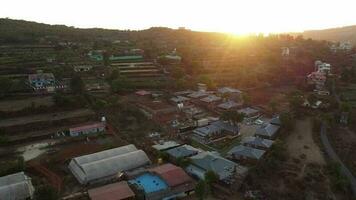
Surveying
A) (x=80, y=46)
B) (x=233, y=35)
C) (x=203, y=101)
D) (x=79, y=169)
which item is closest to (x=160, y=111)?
(x=203, y=101)

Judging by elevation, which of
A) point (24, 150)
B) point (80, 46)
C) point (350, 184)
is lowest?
point (350, 184)

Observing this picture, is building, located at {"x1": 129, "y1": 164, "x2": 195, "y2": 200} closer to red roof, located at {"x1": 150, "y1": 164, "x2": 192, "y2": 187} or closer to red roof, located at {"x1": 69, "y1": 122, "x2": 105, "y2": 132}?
red roof, located at {"x1": 150, "y1": 164, "x2": 192, "y2": 187}

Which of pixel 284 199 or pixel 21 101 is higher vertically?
pixel 21 101

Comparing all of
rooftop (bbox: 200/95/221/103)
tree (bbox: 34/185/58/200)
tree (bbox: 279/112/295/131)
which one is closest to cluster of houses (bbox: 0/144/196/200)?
tree (bbox: 34/185/58/200)

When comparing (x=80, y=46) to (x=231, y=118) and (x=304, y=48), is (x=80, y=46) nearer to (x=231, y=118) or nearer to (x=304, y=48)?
(x=231, y=118)

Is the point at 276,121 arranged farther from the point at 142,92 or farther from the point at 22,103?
the point at 22,103

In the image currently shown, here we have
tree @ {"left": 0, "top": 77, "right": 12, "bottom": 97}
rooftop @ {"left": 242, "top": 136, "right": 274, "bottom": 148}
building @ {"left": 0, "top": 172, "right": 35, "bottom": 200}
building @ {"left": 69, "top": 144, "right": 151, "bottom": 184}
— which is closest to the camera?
building @ {"left": 0, "top": 172, "right": 35, "bottom": 200}

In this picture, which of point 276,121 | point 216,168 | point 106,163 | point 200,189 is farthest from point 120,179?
point 276,121
